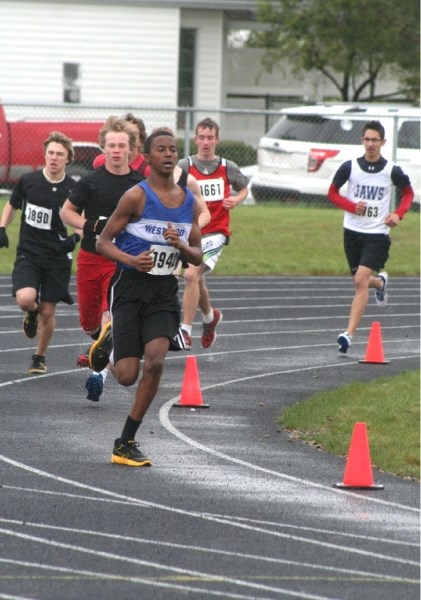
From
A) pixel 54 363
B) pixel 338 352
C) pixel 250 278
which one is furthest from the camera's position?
pixel 250 278

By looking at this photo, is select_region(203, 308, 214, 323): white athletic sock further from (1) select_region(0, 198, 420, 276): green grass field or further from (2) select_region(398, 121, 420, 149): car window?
(2) select_region(398, 121, 420, 149): car window

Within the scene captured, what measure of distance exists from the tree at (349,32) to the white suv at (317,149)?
8515 mm

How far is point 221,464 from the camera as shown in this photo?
31.3 feet

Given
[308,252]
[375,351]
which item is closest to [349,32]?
[308,252]

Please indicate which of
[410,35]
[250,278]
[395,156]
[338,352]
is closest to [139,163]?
[338,352]

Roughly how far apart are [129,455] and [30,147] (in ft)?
65.1

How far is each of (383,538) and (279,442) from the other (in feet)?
9.68

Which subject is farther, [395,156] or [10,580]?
[395,156]

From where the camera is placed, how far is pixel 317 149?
2644 centimetres

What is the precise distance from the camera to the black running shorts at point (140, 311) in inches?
370

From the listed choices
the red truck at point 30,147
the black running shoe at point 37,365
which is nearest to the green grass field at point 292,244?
the red truck at point 30,147

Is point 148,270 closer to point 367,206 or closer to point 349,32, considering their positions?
point 367,206

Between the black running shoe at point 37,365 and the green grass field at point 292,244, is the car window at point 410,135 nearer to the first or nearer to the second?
the green grass field at point 292,244

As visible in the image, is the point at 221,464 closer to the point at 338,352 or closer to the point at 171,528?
the point at 171,528
